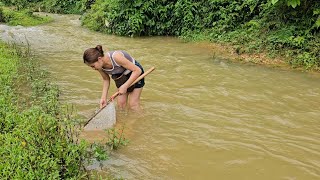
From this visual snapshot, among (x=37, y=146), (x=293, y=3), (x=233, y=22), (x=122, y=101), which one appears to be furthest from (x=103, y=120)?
(x=233, y=22)

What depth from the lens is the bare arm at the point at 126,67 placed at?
17.9 ft

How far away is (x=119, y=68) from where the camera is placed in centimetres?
563

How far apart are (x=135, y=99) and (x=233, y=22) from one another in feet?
22.8

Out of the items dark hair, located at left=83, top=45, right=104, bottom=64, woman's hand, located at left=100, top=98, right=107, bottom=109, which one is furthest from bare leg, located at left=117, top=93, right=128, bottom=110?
dark hair, located at left=83, top=45, right=104, bottom=64

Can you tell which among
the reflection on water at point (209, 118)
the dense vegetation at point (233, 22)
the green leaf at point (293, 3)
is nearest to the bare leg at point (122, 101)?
the reflection on water at point (209, 118)

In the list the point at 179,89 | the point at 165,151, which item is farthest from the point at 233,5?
the point at 165,151

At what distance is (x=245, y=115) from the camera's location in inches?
243

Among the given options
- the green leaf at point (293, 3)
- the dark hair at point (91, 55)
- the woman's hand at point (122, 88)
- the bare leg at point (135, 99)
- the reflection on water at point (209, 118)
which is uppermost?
the green leaf at point (293, 3)

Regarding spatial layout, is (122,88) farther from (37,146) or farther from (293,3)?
(293,3)

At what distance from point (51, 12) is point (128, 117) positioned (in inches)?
817

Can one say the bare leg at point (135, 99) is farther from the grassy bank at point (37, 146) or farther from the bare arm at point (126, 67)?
the grassy bank at point (37, 146)

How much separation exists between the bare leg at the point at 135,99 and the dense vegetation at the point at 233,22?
469 centimetres

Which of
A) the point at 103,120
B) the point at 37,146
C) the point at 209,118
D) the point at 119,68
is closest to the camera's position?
the point at 37,146

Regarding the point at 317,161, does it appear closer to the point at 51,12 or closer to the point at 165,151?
the point at 165,151
